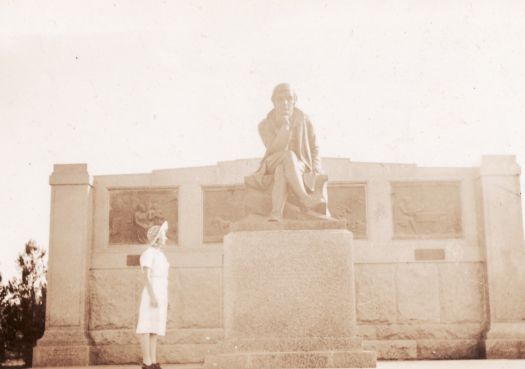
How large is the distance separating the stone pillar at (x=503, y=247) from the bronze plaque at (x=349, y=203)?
2.10 m

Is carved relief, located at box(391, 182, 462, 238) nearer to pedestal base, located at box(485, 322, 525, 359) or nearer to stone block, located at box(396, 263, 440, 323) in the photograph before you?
stone block, located at box(396, 263, 440, 323)

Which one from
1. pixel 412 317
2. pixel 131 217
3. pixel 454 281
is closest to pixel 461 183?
pixel 454 281

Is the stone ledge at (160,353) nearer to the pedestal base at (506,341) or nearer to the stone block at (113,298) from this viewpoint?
the stone block at (113,298)

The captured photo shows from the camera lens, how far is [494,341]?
11266 mm

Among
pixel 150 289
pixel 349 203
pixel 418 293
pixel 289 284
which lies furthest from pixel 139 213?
pixel 289 284

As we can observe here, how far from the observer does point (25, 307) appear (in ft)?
44.8

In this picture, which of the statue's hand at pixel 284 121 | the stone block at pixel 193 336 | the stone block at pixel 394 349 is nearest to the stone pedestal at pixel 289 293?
the statue's hand at pixel 284 121

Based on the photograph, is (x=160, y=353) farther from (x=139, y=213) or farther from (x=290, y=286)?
(x=290, y=286)

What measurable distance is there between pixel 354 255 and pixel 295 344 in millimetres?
4745

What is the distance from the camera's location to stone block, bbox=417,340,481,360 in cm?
1148

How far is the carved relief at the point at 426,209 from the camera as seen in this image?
12273mm

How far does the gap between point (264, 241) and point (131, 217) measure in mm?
5064

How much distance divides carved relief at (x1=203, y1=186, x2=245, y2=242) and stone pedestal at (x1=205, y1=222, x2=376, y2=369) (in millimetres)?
4243

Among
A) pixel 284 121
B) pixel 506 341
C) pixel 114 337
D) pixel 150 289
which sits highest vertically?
pixel 284 121
